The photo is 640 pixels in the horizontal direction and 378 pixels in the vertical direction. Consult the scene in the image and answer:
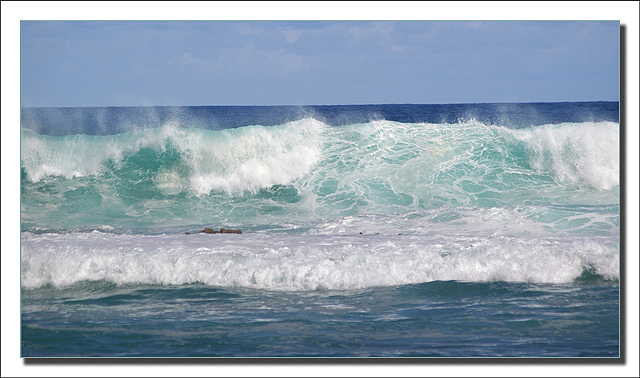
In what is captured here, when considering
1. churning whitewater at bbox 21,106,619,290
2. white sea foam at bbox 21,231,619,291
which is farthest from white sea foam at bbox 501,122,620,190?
white sea foam at bbox 21,231,619,291

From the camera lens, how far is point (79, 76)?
4703 mm

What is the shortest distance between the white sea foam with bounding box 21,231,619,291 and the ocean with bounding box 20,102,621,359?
0.02 meters

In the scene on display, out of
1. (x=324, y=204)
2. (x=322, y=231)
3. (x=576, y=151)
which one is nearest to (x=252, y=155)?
(x=324, y=204)

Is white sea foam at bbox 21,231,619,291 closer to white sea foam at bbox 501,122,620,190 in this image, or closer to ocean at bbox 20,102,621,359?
ocean at bbox 20,102,621,359

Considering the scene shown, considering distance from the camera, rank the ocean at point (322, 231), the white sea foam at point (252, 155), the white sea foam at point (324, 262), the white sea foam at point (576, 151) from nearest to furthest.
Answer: the ocean at point (322, 231)
the white sea foam at point (324, 262)
the white sea foam at point (576, 151)
the white sea foam at point (252, 155)

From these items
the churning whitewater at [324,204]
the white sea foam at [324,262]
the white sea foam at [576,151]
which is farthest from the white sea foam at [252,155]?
the white sea foam at [576,151]

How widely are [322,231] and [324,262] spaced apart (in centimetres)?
109

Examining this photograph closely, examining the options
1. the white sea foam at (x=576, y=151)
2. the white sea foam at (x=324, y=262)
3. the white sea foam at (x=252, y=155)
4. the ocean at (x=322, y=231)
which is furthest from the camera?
the white sea foam at (x=252, y=155)

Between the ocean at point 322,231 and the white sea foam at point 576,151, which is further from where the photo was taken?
the white sea foam at point 576,151

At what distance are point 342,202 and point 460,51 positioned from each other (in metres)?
2.52

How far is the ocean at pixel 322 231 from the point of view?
4066 mm

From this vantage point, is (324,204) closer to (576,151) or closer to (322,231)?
(322,231)

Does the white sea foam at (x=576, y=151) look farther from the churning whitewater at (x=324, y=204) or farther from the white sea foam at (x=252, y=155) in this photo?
the white sea foam at (x=252, y=155)

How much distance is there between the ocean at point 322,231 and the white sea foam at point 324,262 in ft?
0.06
